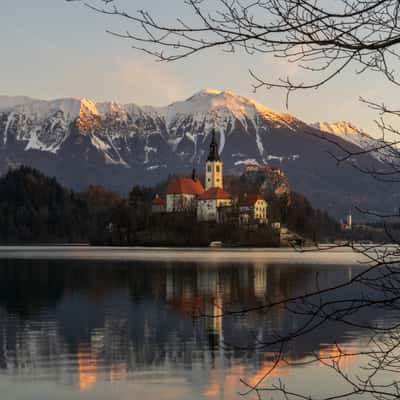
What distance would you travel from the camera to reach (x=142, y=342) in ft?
68.4

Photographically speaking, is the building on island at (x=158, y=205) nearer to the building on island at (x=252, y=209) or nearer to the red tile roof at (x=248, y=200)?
the red tile roof at (x=248, y=200)

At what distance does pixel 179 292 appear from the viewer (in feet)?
126

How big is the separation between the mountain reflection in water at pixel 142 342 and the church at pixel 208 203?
96.8 meters

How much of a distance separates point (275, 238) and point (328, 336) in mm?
109161

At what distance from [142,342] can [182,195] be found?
431 feet

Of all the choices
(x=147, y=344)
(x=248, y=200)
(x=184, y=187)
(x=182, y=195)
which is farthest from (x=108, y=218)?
(x=147, y=344)

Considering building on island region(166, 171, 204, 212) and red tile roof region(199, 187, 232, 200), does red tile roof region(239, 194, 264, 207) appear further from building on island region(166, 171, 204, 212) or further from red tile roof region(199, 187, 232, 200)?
building on island region(166, 171, 204, 212)

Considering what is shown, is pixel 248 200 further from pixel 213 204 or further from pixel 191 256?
pixel 191 256

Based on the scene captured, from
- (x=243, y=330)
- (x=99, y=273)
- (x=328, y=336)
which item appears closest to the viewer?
(x=328, y=336)

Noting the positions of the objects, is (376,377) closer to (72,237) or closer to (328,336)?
(328,336)

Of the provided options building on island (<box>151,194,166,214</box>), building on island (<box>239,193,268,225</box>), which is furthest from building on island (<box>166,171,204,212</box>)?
building on island (<box>239,193,268,225</box>)

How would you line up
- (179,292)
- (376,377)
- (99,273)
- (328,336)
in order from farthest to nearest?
(99,273), (179,292), (328,336), (376,377)

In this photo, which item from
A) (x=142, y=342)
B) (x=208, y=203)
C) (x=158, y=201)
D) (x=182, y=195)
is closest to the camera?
(x=142, y=342)

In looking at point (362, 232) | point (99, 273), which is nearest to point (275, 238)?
point (362, 232)
